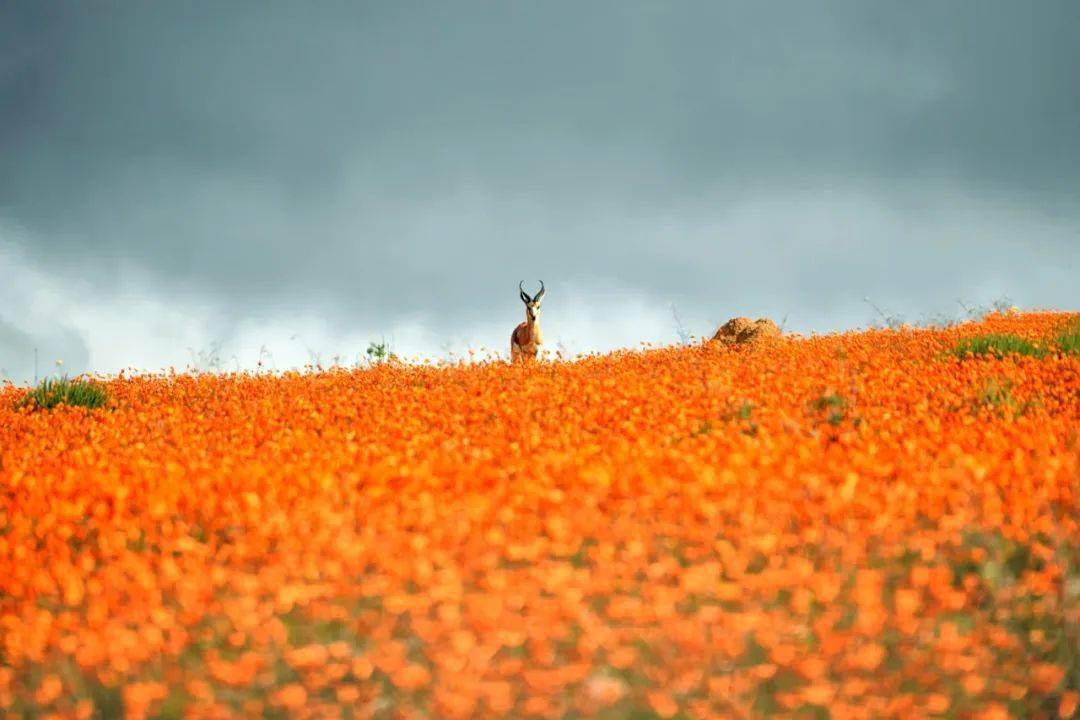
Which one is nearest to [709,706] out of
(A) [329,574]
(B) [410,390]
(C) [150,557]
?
(A) [329,574]

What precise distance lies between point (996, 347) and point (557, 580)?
11149 mm

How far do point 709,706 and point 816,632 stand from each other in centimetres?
72

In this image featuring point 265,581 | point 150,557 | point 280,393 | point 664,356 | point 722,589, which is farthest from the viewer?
point 664,356

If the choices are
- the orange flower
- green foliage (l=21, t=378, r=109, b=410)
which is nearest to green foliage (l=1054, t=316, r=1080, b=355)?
the orange flower

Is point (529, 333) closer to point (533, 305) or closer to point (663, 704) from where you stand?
point (533, 305)

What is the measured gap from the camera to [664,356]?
15.1 m

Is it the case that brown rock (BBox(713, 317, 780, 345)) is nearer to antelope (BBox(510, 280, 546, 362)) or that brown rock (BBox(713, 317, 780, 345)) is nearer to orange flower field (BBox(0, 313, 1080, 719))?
antelope (BBox(510, 280, 546, 362))

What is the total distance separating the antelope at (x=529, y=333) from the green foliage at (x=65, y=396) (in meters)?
7.48

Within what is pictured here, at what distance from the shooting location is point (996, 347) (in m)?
13.4

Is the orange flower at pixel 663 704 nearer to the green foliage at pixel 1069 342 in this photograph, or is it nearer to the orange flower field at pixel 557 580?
the orange flower field at pixel 557 580

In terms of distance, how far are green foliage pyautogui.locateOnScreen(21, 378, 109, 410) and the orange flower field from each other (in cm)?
550

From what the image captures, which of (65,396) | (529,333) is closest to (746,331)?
(529,333)

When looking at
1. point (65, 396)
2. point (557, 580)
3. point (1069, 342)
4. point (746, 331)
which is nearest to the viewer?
point (557, 580)

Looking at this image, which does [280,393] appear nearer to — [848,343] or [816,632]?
[848,343]
